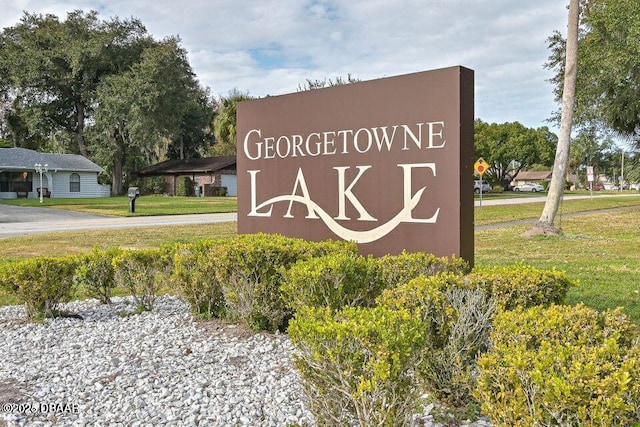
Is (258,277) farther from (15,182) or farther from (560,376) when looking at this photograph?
(15,182)

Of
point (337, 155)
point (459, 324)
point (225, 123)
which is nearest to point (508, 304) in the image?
point (459, 324)

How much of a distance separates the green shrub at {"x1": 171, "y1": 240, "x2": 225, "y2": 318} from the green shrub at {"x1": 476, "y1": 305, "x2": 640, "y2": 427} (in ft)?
9.73

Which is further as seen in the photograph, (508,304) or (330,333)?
(508,304)

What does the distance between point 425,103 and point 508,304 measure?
7.53 ft

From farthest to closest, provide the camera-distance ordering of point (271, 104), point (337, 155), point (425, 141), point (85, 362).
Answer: point (271, 104), point (337, 155), point (425, 141), point (85, 362)

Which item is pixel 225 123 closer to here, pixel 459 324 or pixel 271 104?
pixel 271 104

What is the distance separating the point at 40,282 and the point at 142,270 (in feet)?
3.02

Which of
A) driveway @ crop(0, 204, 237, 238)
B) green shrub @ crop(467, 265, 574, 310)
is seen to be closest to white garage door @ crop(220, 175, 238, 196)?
driveway @ crop(0, 204, 237, 238)

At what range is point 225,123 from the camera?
38.6 metres

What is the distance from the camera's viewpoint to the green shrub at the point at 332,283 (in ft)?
12.6

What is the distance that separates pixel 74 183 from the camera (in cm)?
4075


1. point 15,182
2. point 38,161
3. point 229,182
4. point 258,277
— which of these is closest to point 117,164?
point 38,161

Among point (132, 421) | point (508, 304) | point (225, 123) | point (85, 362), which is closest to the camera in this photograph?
point (132, 421)

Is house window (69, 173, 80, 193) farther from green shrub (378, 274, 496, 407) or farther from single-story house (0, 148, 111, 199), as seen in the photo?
green shrub (378, 274, 496, 407)
